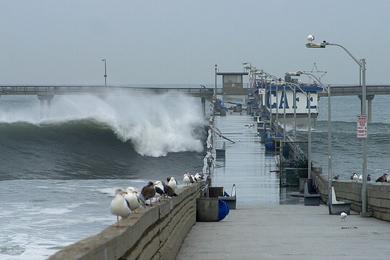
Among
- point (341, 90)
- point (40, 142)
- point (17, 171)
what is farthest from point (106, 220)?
point (341, 90)

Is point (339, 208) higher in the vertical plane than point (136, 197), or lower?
lower

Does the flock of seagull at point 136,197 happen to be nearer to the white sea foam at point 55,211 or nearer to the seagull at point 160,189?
the seagull at point 160,189

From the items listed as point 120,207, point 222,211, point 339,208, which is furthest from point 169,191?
point 339,208

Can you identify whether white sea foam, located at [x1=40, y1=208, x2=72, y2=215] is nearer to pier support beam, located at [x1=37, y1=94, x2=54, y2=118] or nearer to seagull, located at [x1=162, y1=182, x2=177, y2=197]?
seagull, located at [x1=162, y1=182, x2=177, y2=197]

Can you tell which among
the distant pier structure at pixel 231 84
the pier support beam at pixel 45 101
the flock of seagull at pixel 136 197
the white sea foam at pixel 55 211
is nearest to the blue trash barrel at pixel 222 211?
the flock of seagull at pixel 136 197

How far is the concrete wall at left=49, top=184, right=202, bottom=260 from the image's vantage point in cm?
703

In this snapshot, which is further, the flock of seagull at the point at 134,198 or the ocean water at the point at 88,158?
the ocean water at the point at 88,158

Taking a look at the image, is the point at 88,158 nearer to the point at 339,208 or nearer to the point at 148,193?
the point at 339,208

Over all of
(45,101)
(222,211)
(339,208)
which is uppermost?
(45,101)

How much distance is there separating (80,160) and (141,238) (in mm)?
58444

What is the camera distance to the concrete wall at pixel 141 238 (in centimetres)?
703

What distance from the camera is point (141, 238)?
9.98 metres

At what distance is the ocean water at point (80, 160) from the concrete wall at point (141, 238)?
25.4 ft

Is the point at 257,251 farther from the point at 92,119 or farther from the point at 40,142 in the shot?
the point at 92,119
